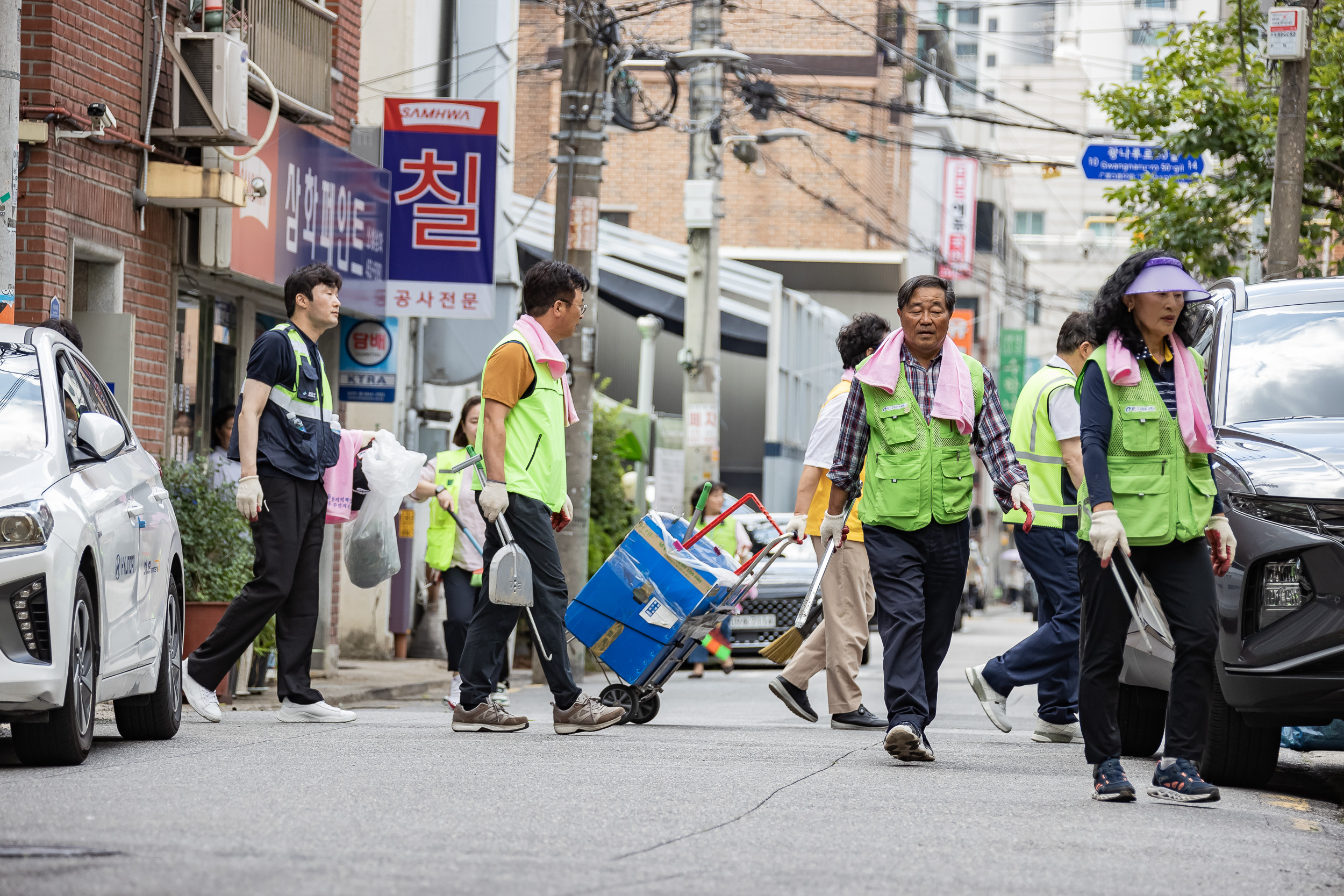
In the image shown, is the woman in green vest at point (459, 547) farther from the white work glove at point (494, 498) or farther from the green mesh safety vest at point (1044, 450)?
the green mesh safety vest at point (1044, 450)

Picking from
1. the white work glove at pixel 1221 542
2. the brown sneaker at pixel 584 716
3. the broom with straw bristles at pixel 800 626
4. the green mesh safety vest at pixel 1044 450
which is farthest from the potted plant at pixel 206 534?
the white work glove at pixel 1221 542

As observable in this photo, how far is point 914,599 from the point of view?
24.7ft

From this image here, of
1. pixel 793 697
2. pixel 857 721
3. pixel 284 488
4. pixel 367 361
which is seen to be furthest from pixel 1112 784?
pixel 367 361

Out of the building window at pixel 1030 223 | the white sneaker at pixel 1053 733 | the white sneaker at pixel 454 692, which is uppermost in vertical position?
the building window at pixel 1030 223

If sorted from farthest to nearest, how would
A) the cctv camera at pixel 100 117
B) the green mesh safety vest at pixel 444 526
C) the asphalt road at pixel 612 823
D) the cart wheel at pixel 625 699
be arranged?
the green mesh safety vest at pixel 444 526, the cctv camera at pixel 100 117, the cart wheel at pixel 625 699, the asphalt road at pixel 612 823

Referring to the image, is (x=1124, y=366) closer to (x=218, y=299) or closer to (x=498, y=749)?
(x=498, y=749)

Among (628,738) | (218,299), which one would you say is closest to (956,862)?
(628,738)

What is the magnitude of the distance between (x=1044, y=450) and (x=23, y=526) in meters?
5.04

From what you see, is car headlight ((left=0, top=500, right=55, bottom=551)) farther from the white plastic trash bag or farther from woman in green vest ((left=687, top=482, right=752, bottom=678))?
woman in green vest ((left=687, top=482, right=752, bottom=678))

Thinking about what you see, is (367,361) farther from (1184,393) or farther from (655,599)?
(1184,393)

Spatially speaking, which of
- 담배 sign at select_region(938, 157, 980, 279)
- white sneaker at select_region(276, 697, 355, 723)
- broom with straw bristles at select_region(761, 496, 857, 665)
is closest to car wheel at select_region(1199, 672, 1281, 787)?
broom with straw bristles at select_region(761, 496, 857, 665)

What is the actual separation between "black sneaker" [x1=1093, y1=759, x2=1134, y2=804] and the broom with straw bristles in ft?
6.84

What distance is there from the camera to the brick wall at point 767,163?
149 feet

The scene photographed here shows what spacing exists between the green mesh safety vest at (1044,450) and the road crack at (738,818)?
1941mm
